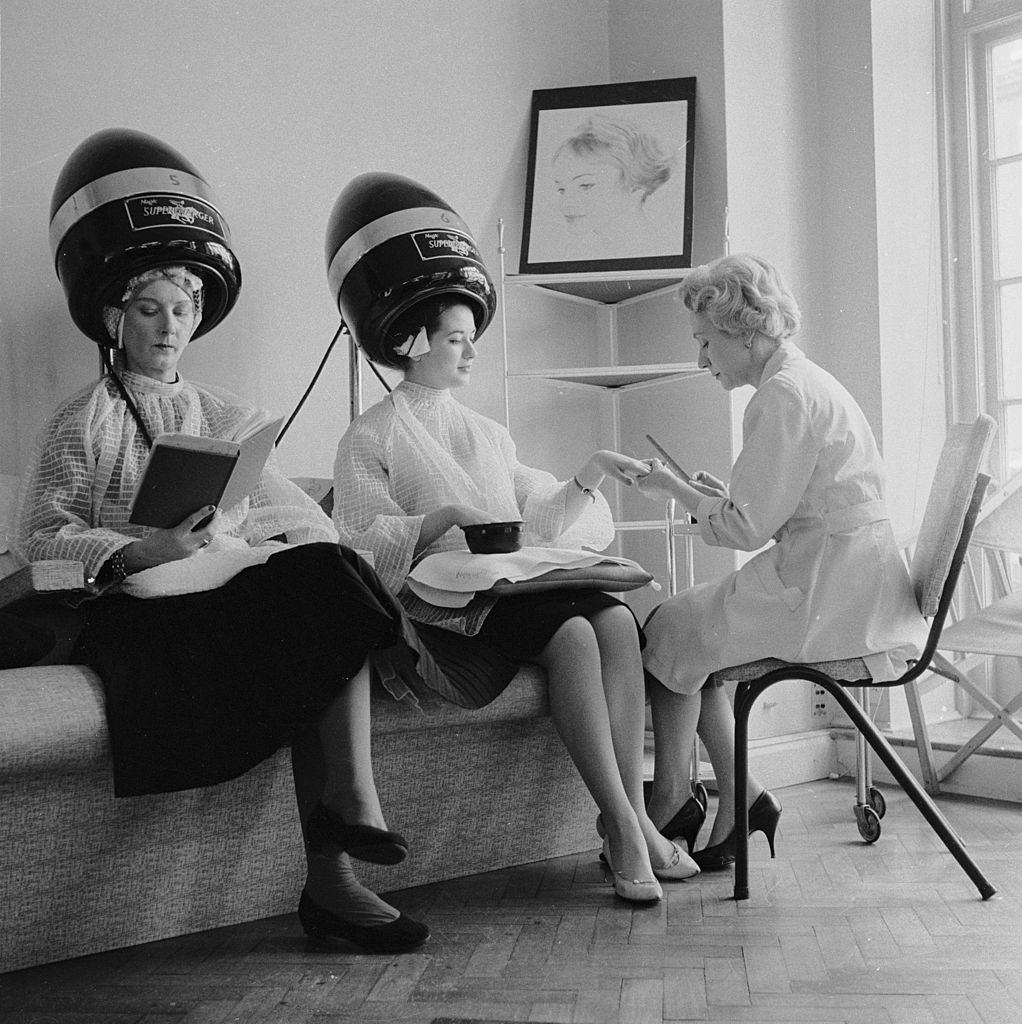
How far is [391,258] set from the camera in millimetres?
2635

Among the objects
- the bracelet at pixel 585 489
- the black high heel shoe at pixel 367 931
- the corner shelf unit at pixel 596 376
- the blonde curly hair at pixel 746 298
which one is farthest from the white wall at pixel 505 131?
the black high heel shoe at pixel 367 931

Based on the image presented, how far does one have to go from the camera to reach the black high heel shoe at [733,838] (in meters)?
2.53

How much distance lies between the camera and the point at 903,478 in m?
3.58

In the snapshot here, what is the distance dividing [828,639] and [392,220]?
128 centimetres

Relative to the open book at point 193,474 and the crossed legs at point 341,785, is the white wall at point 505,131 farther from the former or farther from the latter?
the crossed legs at point 341,785

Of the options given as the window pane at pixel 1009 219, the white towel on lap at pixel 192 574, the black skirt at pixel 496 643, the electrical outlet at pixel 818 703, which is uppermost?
the window pane at pixel 1009 219

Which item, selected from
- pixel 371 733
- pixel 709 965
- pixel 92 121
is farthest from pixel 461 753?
pixel 92 121

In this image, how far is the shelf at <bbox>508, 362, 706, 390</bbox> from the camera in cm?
345

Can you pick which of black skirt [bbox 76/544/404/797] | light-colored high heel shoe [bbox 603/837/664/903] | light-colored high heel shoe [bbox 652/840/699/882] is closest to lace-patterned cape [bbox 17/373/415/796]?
black skirt [bbox 76/544/404/797]

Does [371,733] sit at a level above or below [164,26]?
below

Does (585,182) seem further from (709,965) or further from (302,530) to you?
(709,965)

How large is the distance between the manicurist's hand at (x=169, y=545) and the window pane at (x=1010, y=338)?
8.19 feet

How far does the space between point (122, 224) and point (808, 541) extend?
1443mm

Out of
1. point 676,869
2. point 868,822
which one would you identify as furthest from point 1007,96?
point 676,869
